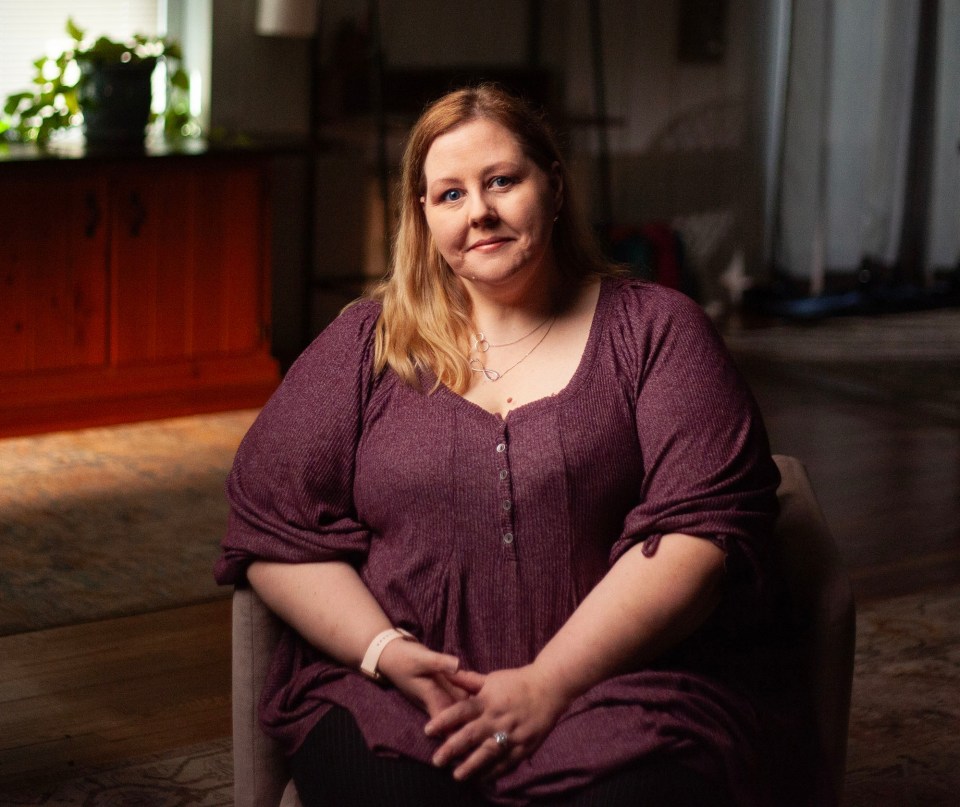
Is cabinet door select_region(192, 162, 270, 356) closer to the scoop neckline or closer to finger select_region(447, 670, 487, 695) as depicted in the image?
the scoop neckline

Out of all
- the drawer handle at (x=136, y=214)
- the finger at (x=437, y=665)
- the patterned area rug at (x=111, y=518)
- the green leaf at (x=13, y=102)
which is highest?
the green leaf at (x=13, y=102)

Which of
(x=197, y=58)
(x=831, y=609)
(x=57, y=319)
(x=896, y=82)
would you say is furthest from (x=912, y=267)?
(x=831, y=609)

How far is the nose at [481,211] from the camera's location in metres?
1.71

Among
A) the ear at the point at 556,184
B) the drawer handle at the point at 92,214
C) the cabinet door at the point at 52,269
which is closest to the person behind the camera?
the ear at the point at 556,184

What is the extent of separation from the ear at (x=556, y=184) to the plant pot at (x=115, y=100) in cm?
303

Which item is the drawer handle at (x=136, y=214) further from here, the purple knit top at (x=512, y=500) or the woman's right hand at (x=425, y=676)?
the woman's right hand at (x=425, y=676)

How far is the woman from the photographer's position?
1525 millimetres

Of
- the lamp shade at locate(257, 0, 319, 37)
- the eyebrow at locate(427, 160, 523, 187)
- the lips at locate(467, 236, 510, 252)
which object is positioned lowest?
the lips at locate(467, 236, 510, 252)

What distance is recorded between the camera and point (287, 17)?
5.04m

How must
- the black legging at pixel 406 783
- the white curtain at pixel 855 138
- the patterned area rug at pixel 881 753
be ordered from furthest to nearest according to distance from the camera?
the white curtain at pixel 855 138 → the patterned area rug at pixel 881 753 → the black legging at pixel 406 783

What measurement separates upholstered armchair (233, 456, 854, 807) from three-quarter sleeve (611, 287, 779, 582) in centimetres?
12

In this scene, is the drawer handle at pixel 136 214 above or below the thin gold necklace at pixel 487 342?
below

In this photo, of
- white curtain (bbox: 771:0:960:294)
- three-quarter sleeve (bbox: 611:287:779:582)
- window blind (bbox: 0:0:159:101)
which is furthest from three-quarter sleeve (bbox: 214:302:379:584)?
white curtain (bbox: 771:0:960:294)

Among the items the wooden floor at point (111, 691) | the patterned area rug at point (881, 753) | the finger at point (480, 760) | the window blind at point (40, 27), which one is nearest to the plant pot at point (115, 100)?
the window blind at point (40, 27)
